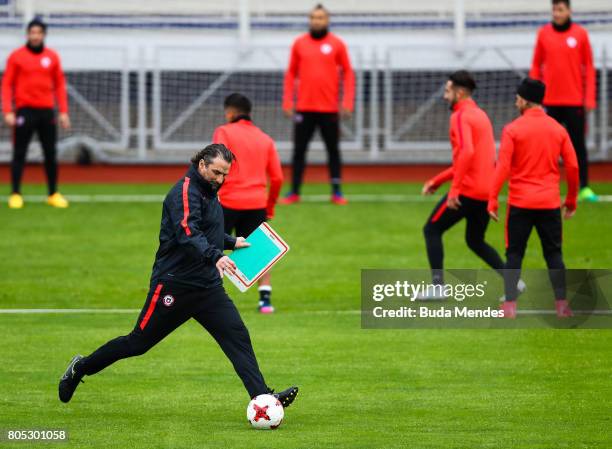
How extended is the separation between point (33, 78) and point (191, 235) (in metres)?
10.1

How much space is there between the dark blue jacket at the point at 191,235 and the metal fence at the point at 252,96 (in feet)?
52.8

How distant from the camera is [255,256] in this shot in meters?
8.05

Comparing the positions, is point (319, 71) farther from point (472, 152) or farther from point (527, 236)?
point (527, 236)

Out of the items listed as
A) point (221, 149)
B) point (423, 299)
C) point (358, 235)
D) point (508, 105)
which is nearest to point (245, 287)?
point (221, 149)

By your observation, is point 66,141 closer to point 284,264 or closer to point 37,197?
point 37,197

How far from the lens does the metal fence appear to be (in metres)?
24.2

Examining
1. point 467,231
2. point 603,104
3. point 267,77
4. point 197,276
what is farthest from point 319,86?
point 197,276

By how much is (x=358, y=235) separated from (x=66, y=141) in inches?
378

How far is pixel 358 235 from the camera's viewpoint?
52.7 ft

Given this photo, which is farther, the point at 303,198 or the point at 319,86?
the point at 303,198

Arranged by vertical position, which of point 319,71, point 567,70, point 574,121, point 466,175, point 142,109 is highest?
point 567,70

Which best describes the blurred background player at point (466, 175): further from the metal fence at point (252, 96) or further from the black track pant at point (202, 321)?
the metal fence at point (252, 96)

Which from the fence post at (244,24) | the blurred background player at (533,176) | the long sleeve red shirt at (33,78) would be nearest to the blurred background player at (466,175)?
the blurred background player at (533,176)

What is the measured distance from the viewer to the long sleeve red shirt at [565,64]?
55.3ft
